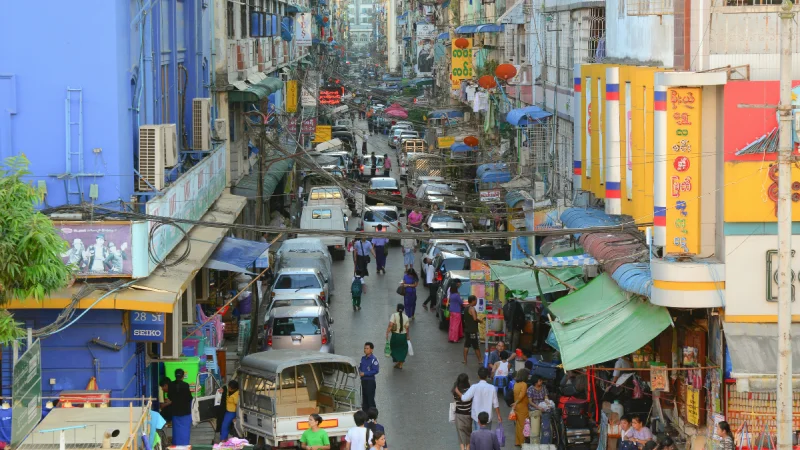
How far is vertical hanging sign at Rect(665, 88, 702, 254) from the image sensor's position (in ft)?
53.8

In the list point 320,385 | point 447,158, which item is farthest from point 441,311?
point 447,158

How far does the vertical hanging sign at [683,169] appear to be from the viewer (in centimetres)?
1641

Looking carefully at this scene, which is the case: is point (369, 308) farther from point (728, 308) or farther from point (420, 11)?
point (420, 11)

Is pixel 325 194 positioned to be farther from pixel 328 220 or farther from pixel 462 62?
pixel 462 62

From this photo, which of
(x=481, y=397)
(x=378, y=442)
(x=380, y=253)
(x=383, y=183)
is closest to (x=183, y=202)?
(x=481, y=397)

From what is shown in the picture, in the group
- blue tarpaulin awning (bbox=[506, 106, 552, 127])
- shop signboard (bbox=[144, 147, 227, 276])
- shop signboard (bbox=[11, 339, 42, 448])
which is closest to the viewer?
shop signboard (bbox=[11, 339, 42, 448])

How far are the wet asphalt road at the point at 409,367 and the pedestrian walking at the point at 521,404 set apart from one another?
1.91ft

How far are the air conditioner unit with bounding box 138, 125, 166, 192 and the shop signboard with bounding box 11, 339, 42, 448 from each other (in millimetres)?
4360

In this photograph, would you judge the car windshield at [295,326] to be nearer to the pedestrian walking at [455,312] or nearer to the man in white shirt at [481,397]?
the pedestrian walking at [455,312]

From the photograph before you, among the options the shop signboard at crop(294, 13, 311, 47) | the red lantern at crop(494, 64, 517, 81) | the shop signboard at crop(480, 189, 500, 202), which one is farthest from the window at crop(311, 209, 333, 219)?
the shop signboard at crop(294, 13, 311, 47)

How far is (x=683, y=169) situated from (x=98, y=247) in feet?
25.2

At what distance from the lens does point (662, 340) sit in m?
18.4

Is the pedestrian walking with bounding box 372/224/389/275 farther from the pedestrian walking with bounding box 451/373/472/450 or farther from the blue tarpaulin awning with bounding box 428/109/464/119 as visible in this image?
the blue tarpaulin awning with bounding box 428/109/464/119

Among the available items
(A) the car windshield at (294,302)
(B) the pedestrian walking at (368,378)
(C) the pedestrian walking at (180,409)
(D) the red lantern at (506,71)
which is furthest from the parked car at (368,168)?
(C) the pedestrian walking at (180,409)
